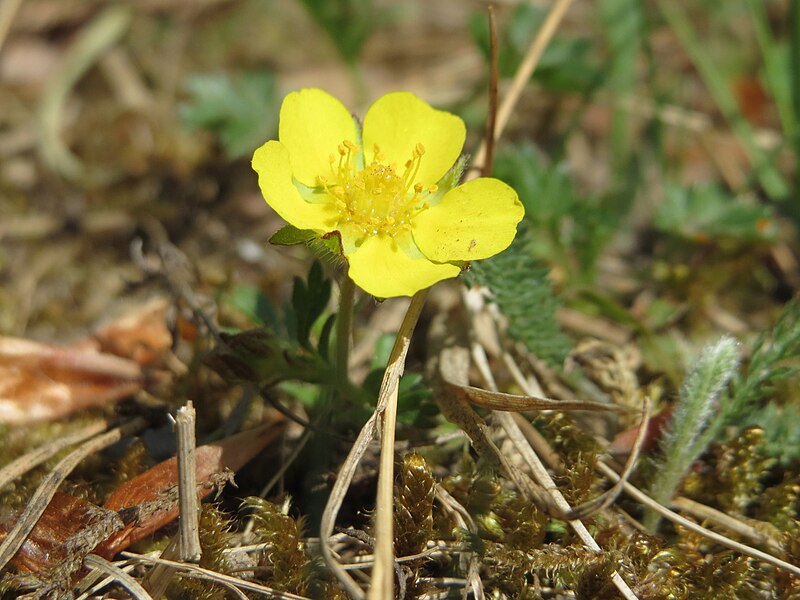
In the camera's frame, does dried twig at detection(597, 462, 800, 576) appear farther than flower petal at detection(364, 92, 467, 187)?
No

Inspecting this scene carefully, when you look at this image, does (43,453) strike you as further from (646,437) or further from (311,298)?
(646,437)

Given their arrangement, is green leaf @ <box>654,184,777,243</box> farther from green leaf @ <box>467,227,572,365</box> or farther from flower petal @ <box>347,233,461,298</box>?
flower petal @ <box>347,233,461,298</box>

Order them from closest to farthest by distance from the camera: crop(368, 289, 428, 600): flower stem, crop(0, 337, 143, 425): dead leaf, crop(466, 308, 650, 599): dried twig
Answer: crop(368, 289, 428, 600): flower stem → crop(466, 308, 650, 599): dried twig → crop(0, 337, 143, 425): dead leaf

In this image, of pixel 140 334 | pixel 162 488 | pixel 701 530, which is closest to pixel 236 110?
pixel 140 334

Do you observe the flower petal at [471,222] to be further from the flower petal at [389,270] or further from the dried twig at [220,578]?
the dried twig at [220,578]

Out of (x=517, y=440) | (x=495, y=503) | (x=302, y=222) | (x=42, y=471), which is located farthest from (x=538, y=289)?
(x=42, y=471)

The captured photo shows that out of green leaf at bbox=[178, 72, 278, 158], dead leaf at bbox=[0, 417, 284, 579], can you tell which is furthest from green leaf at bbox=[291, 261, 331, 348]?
green leaf at bbox=[178, 72, 278, 158]
